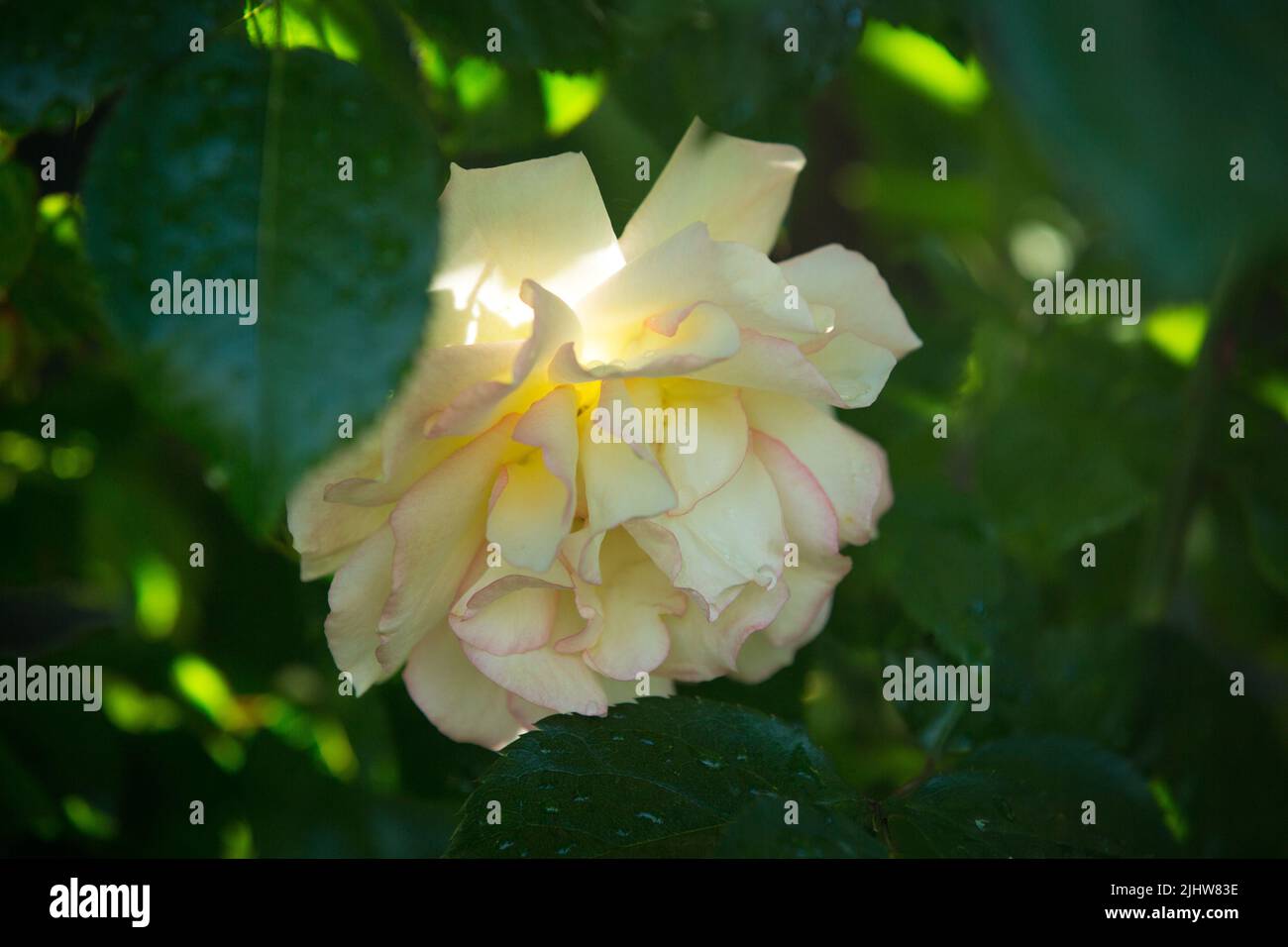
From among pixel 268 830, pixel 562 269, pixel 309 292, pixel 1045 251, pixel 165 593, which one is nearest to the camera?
pixel 309 292

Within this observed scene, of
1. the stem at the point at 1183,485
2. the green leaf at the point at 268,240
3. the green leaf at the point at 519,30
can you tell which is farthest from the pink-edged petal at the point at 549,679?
the stem at the point at 1183,485

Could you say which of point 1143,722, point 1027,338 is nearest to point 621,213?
point 1027,338

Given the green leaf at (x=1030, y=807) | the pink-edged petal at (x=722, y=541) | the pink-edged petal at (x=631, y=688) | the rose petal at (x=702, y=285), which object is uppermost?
the rose petal at (x=702, y=285)

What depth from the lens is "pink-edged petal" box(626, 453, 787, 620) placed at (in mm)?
→ 559

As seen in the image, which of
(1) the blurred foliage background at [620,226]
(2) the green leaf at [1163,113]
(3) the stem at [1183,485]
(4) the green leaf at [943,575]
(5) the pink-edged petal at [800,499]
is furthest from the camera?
(3) the stem at [1183,485]

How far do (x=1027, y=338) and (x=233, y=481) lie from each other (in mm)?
828

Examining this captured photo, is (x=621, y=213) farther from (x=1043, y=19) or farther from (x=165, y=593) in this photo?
(x=165, y=593)

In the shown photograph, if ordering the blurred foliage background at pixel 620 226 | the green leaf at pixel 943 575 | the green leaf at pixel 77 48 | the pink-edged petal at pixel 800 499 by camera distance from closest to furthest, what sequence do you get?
the blurred foliage background at pixel 620 226
the green leaf at pixel 77 48
the pink-edged petal at pixel 800 499
the green leaf at pixel 943 575

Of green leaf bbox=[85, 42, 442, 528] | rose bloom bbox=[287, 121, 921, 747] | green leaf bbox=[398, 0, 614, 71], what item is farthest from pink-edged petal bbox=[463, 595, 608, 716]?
green leaf bbox=[398, 0, 614, 71]

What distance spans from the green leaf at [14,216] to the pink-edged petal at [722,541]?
0.38m

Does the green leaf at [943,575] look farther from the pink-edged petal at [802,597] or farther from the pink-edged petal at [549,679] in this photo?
the pink-edged petal at [549,679]

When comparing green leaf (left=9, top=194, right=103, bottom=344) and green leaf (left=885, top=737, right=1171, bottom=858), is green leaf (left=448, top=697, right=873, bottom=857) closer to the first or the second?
green leaf (left=885, top=737, right=1171, bottom=858)

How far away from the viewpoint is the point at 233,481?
361 mm

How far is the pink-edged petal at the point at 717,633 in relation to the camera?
1.87ft
